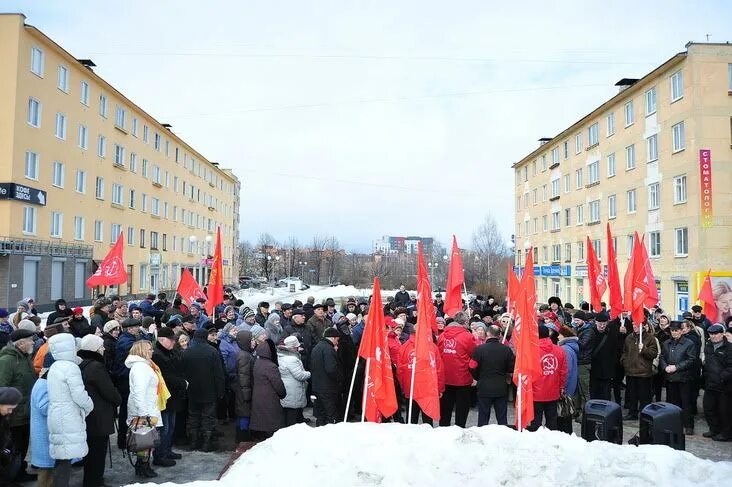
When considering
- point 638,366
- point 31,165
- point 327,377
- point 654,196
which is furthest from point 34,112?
point 654,196

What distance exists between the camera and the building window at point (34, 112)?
1112 inches

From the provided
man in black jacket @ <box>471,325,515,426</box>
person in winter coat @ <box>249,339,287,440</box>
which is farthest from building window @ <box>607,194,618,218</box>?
person in winter coat @ <box>249,339,287,440</box>

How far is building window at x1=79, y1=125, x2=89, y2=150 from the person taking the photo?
3381 cm

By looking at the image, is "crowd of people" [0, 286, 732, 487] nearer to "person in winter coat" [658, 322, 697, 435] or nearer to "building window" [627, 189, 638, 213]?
"person in winter coat" [658, 322, 697, 435]

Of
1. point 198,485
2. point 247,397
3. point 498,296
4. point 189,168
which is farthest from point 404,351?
point 189,168

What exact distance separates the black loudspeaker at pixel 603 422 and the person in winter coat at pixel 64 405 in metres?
5.81

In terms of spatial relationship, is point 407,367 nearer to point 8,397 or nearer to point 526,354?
point 526,354

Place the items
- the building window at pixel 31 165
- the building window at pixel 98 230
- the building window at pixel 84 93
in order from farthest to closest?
1. the building window at pixel 98 230
2. the building window at pixel 84 93
3. the building window at pixel 31 165

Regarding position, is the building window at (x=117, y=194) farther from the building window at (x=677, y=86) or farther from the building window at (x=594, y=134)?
the building window at (x=677, y=86)

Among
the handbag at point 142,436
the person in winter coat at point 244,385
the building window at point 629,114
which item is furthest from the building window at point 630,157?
the handbag at point 142,436

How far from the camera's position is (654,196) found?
31.3 metres

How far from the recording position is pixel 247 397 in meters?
7.92

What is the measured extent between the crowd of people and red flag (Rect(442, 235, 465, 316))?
1.49m

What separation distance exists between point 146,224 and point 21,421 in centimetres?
4220
